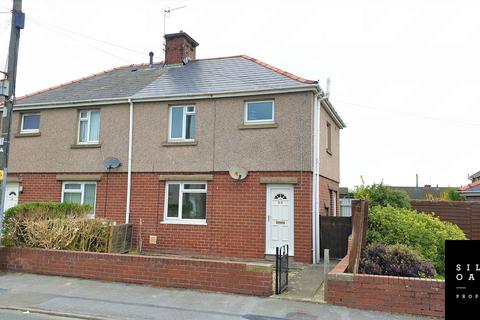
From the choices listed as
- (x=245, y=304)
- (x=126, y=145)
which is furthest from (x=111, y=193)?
(x=245, y=304)

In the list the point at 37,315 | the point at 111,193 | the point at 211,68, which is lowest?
the point at 37,315

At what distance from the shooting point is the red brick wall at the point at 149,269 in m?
7.59

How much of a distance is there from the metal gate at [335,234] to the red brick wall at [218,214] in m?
0.93

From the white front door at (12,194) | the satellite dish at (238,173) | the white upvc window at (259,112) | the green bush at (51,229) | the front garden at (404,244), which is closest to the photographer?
the front garden at (404,244)

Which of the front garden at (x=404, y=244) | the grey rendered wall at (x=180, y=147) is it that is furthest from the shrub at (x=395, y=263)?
the grey rendered wall at (x=180, y=147)

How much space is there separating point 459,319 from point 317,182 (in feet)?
34.3

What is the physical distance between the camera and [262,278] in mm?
7512

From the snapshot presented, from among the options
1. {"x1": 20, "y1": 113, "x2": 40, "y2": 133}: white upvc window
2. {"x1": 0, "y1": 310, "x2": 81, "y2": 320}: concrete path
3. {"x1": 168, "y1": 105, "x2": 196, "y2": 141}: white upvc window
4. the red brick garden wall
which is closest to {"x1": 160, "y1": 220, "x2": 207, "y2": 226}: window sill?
{"x1": 168, "y1": 105, "x2": 196, "y2": 141}: white upvc window

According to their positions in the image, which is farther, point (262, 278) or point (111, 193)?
point (111, 193)

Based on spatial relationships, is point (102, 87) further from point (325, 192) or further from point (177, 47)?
point (325, 192)

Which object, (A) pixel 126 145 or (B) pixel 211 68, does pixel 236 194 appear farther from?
(B) pixel 211 68

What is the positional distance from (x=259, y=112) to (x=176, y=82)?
3771mm

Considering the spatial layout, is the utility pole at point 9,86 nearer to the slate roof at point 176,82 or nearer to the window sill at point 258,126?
the slate roof at point 176,82

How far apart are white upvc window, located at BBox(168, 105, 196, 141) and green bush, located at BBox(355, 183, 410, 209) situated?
5865mm
